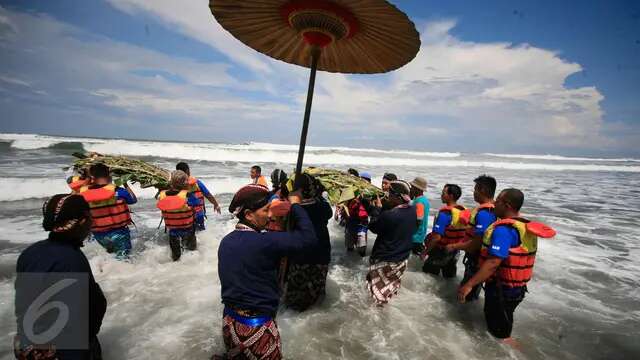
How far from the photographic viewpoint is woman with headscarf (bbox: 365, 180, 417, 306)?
4.49m

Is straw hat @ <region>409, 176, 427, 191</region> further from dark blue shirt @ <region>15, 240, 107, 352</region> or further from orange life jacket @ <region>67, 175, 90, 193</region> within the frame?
orange life jacket @ <region>67, 175, 90, 193</region>

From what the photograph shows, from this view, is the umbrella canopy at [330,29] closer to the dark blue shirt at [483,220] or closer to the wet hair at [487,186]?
the wet hair at [487,186]

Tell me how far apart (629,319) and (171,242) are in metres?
9.08

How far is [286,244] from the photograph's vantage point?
2.44 meters

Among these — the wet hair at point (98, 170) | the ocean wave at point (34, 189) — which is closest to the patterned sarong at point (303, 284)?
the wet hair at point (98, 170)

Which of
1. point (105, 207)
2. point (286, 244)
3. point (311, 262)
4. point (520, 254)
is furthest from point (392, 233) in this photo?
point (105, 207)

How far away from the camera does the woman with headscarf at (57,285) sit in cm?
209

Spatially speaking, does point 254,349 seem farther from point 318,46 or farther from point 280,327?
point 318,46

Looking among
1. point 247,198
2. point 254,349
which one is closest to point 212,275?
point 254,349

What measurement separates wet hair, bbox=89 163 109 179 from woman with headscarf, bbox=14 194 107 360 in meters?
3.48

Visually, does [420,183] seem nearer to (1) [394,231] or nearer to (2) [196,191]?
(1) [394,231]

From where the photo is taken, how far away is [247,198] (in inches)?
95.7

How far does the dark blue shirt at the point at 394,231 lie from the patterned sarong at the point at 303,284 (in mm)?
1000

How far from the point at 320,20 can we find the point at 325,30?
0.09 metres
